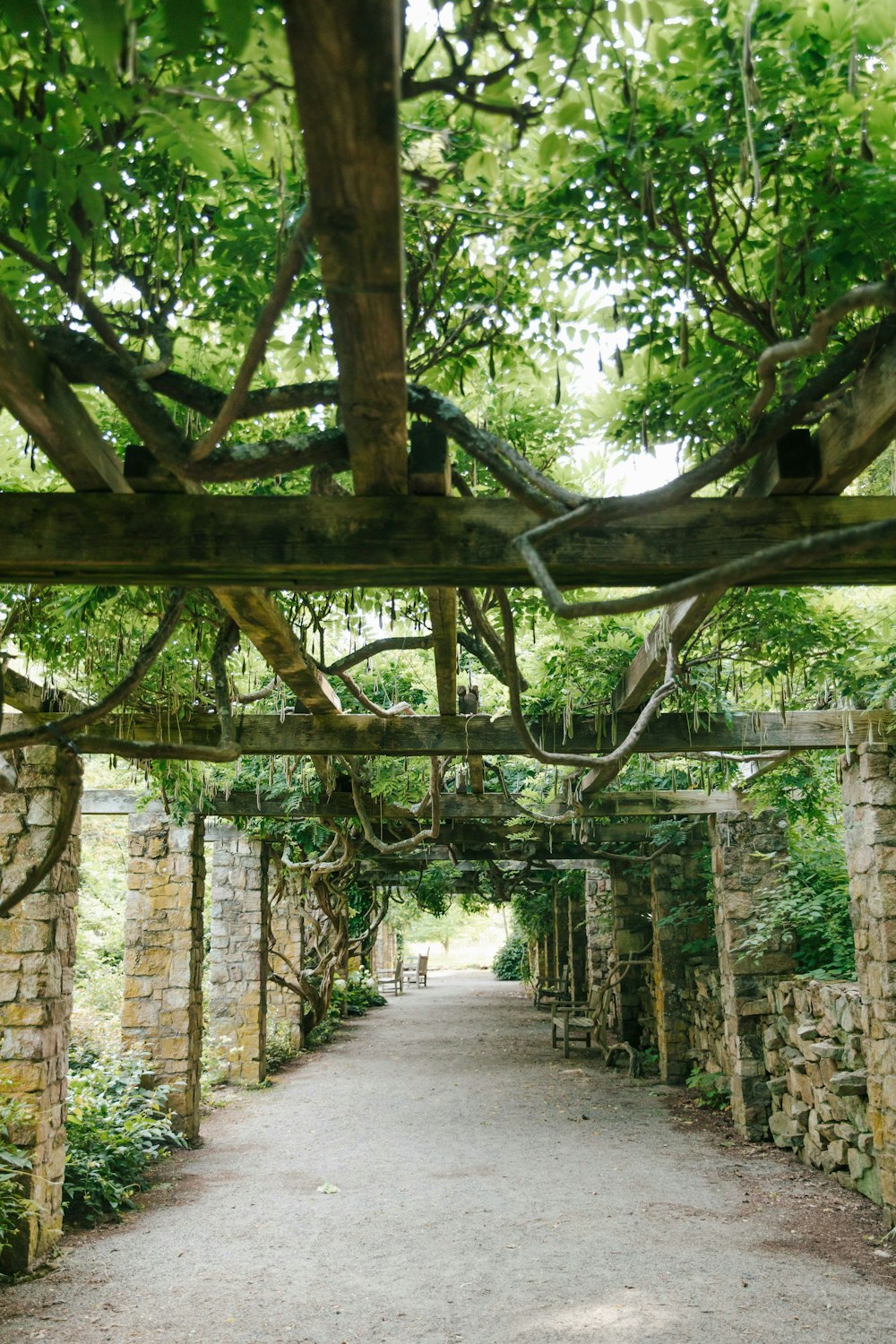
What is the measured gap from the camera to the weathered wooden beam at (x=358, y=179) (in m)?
1.12

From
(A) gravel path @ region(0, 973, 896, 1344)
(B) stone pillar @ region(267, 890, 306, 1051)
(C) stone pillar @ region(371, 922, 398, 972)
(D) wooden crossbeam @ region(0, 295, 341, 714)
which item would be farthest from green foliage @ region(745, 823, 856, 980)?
(C) stone pillar @ region(371, 922, 398, 972)

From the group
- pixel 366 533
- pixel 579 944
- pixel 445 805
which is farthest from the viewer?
pixel 579 944

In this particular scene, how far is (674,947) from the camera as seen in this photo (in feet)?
36.1

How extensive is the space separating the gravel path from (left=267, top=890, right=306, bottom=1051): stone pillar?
394 centimetres

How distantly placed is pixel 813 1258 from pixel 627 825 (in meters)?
6.55

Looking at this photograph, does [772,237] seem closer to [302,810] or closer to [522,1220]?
[522,1220]

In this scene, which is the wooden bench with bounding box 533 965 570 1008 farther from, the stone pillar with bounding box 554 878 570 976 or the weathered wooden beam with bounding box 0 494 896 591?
the weathered wooden beam with bounding box 0 494 896 591

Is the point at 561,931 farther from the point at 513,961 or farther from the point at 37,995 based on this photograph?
the point at 37,995

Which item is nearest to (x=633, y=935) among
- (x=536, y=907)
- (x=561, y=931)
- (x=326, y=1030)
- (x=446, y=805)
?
(x=446, y=805)

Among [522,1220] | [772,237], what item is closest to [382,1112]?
[522,1220]

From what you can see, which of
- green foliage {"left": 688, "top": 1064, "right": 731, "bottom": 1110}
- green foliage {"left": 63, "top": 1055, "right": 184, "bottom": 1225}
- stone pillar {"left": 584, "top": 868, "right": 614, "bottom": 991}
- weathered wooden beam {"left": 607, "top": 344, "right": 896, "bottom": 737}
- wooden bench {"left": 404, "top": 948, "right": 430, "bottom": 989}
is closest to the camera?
weathered wooden beam {"left": 607, "top": 344, "right": 896, "bottom": 737}

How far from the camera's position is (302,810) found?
8484mm

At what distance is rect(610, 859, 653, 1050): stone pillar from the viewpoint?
41.4 ft

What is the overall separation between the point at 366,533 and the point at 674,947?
9.68m
